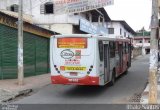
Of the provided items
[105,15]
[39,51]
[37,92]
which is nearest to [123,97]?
[37,92]

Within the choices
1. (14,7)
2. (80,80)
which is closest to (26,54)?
(80,80)

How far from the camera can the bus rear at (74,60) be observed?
618 inches

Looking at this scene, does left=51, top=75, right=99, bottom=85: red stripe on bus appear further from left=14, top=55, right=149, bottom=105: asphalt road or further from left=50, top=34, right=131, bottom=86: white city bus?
left=14, top=55, right=149, bottom=105: asphalt road

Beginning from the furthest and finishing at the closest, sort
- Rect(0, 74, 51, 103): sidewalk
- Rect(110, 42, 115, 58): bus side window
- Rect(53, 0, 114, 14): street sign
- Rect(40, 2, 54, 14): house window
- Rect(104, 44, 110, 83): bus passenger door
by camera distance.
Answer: Rect(40, 2, 54, 14): house window, Rect(53, 0, 114, 14): street sign, Rect(110, 42, 115, 58): bus side window, Rect(104, 44, 110, 83): bus passenger door, Rect(0, 74, 51, 103): sidewalk

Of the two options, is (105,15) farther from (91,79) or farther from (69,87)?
(91,79)

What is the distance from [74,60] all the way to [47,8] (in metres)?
21.0

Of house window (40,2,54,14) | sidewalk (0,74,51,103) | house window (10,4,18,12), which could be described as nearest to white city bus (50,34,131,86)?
sidewalk (0,74,51,103)

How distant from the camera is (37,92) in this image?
57.2 feet

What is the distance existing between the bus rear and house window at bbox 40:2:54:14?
19817 mm

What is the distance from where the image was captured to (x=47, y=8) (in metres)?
36.1

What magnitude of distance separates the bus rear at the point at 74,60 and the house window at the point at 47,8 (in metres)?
19.8

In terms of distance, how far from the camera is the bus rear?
15.7 m

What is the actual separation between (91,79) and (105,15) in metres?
36.0

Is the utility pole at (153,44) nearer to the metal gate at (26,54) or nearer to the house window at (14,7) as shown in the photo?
the metal gate at (26,54)
